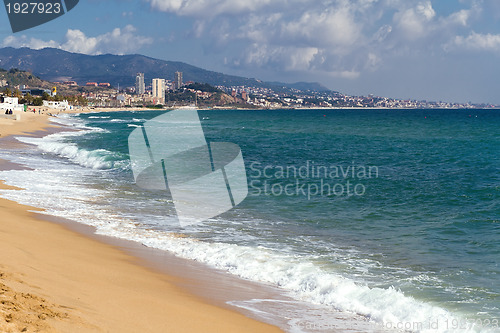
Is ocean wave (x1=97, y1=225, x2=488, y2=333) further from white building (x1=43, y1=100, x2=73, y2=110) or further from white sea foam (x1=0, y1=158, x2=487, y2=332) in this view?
white building (x1=43, y1=100, x2=73, y2=110)

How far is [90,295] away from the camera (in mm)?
6992

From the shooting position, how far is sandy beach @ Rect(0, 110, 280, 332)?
5.71 m

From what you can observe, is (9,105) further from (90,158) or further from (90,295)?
(90,295)

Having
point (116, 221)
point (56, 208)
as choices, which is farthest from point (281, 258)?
point (56, 208)

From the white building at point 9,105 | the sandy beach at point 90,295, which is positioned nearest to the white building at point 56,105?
A: the white building at point 9,105

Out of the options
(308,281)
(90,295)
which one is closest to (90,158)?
(308,281)

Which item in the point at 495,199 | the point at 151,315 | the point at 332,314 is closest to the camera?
the point at 151,315

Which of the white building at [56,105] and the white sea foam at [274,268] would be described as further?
the white building at [56,105]

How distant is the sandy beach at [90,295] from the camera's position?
225 inches

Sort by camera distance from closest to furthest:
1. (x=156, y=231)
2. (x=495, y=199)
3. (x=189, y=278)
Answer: (x=189, y=278) < (x=156, y=231) < (x=495, y=199)

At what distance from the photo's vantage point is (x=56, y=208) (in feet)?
46.4

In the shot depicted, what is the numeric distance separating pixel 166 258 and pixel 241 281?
75.9 inches

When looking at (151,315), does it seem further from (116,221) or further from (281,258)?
(116,221)

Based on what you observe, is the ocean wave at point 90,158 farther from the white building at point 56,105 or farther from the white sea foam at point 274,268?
the white building at point 56,105
